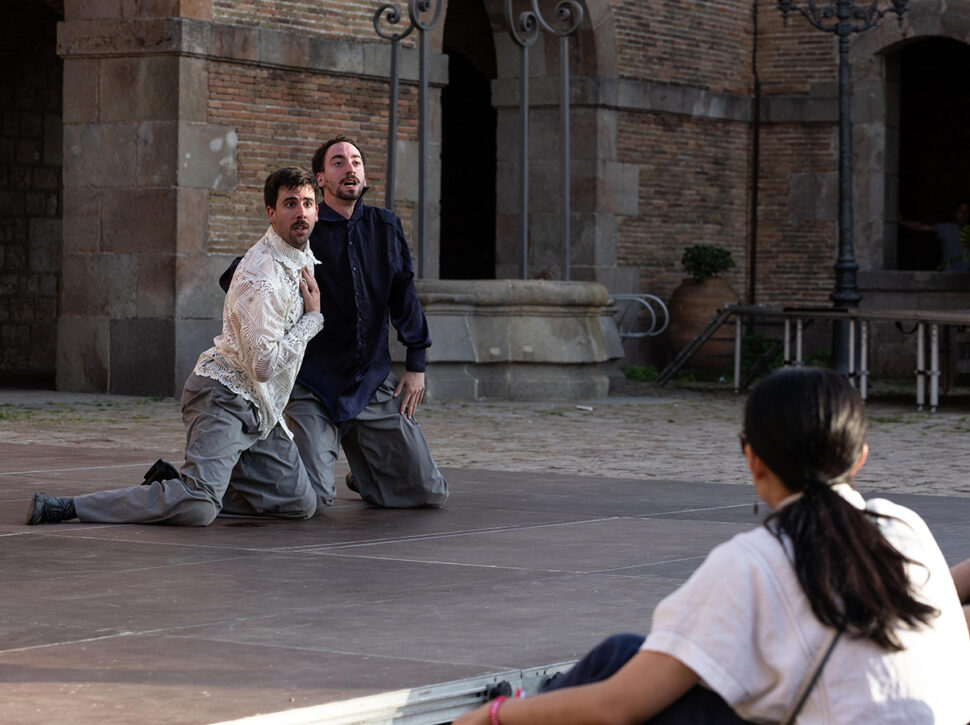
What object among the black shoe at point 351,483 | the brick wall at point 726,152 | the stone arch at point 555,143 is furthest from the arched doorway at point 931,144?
the black shoe at point 351,483

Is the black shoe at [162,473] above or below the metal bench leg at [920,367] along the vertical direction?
below

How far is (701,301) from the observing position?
1981 centimetres

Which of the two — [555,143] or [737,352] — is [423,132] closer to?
[737,352]

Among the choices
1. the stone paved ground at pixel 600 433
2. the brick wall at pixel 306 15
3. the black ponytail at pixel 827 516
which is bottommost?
the stone paved ground at pixel 600 433

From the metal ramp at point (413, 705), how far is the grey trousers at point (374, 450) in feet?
11.5

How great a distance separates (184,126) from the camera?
50.1ft

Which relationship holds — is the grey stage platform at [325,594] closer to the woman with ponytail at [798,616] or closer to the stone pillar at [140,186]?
the woman with ponytail at [798,616]

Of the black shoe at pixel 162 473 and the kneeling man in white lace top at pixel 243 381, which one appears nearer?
the kneeling man in white lace top at pixel 243 381

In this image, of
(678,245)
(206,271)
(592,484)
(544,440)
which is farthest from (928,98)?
(592,484)

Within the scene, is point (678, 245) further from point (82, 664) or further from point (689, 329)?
point (82, 664)

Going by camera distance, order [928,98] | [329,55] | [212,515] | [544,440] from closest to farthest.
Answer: [212,515] → [544,440] → [329,55] → [928,98]

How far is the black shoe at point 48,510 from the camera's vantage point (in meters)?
6.91

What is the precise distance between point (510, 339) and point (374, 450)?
7754mm

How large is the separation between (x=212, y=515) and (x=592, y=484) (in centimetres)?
252
